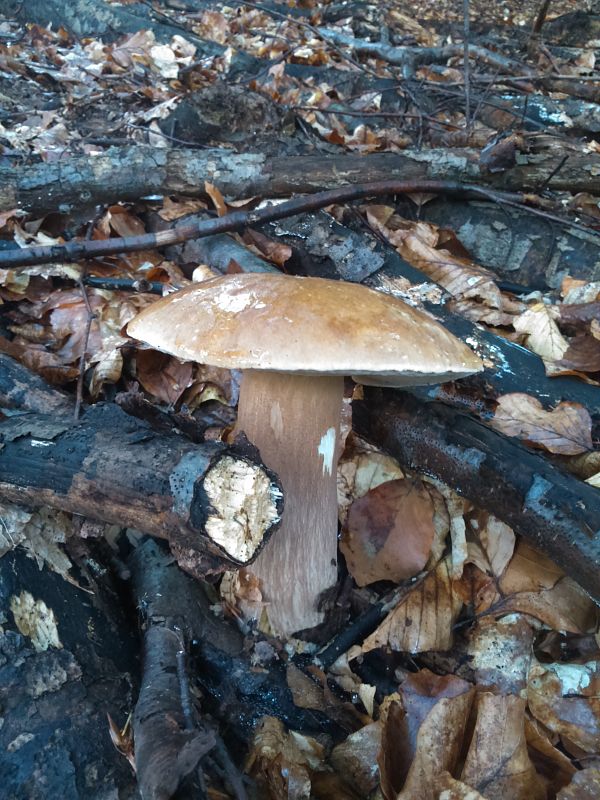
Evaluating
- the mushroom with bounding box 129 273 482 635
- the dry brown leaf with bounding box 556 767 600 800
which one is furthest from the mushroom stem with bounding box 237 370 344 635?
the dry brown leaf with bounding box 556 767 600 800

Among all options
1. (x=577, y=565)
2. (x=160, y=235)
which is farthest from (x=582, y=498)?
(x=160, y=235)

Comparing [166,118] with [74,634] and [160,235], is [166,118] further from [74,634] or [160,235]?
[74,634]

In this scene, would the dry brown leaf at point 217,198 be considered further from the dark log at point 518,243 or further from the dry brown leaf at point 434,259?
the dark log at point 518,243

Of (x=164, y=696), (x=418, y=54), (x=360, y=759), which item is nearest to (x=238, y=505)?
(x=164, y=696)

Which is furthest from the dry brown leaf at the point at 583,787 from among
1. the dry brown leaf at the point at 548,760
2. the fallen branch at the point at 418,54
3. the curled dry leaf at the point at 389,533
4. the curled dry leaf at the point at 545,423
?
the fallen branch at the point at 418,54

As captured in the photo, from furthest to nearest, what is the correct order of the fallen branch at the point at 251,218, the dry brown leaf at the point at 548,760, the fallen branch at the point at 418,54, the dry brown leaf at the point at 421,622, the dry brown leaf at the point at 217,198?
the fallen branch at the point at 418,54 < the dry brown leaf at the point at 217,198 < the fallen branch at the point at 251,218 < the dry brown leaf at the point at 421,622 < the dry brown leaf at the point at 548,760

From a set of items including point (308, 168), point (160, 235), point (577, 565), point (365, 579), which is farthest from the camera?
point (308, 168)

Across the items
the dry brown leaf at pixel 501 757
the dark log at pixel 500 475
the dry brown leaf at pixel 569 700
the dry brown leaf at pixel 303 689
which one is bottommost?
the dry brown leaf at pixel 303 689
